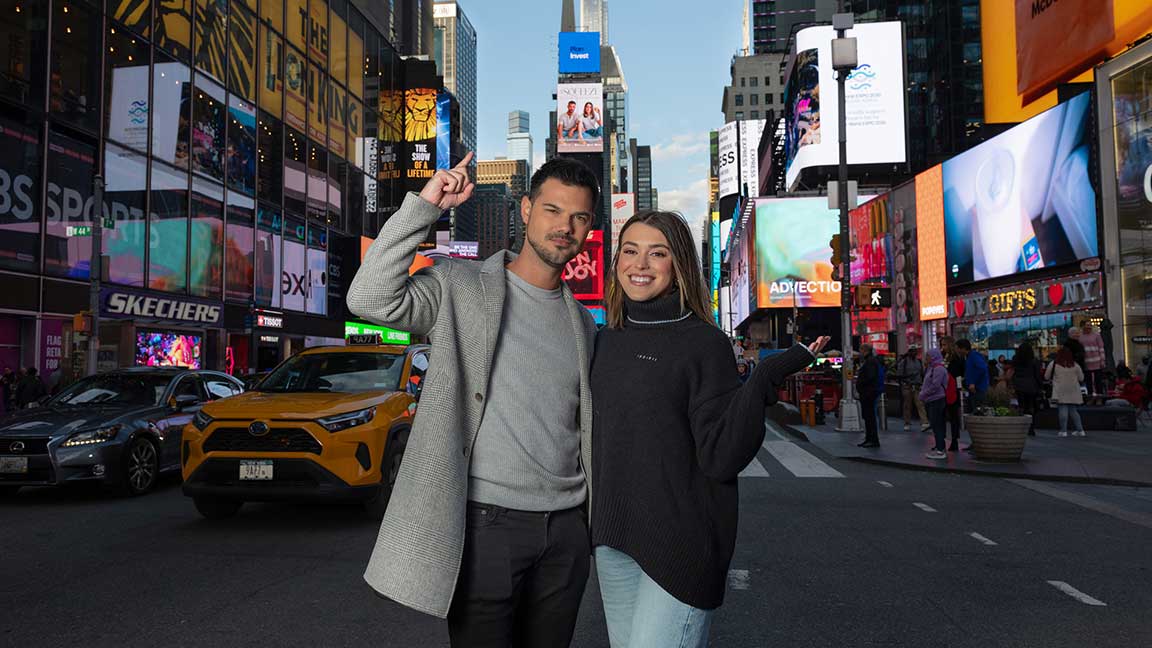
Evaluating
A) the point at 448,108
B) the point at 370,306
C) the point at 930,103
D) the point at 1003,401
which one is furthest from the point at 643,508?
the point at 930,103

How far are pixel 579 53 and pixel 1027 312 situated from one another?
357 feet

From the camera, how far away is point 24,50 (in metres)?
22.8

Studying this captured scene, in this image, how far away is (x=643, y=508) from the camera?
2193 millimetres

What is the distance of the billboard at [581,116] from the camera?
12481 cm

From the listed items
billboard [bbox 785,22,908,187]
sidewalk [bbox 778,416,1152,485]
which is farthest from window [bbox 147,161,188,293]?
billboard [bbox 785,22,908,187]

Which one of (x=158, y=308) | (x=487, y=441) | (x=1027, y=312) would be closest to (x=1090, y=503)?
(x=487, y=441)

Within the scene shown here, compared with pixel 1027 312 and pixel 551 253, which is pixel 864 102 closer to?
pixel 1027 312

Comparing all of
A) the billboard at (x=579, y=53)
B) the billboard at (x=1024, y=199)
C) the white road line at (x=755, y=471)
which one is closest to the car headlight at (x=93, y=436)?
the white road line at (x=755, y=471)

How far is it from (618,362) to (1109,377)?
83.5 feet

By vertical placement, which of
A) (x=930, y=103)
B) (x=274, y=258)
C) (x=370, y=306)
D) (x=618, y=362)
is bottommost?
(x=618, y=362)

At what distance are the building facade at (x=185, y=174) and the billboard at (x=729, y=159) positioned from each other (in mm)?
96970

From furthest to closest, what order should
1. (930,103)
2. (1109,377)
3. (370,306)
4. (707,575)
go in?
1. (930,103)
2. (1109,377)
3. (370,306)
4. (707,575)

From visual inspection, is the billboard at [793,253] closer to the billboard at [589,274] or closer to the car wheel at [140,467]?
the billboard at [589,274]

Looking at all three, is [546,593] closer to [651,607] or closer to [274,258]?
[651,607]
